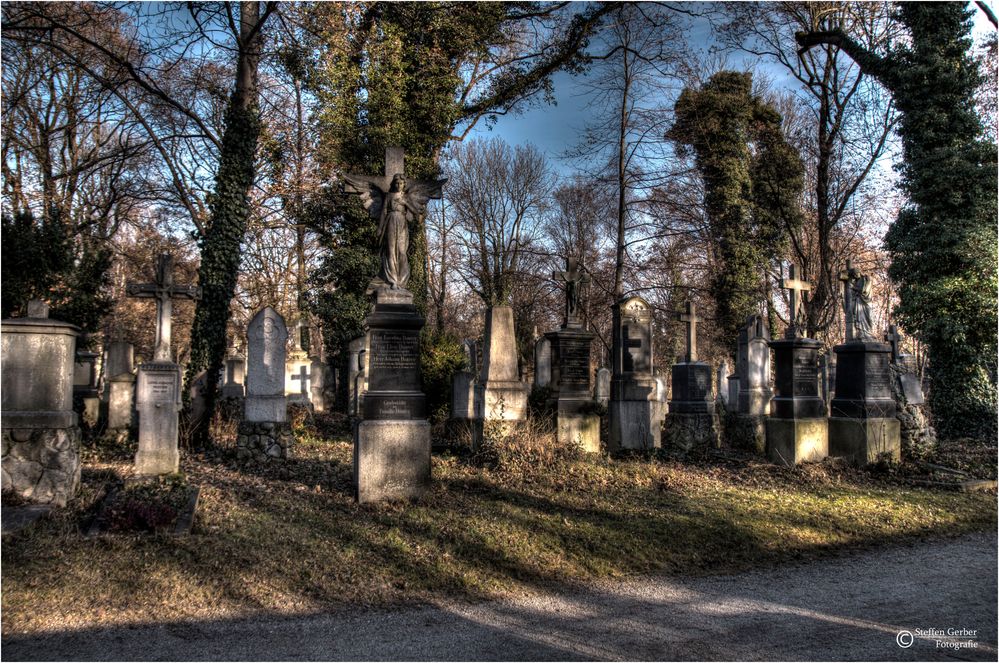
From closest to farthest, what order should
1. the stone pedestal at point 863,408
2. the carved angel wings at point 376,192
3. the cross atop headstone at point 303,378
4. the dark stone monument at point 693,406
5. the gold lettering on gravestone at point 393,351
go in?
the gold lettering on gravestone at point 393,351 < the carved angel wings at point 376,192 < the stone pedestal at point 863,408 < the dark stone monument at point 693,406 < the cross atop headstone at point 303,378

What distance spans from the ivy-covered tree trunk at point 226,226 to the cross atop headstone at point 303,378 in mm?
7426

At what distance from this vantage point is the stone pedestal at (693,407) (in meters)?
12.3

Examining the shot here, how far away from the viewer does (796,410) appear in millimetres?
10250

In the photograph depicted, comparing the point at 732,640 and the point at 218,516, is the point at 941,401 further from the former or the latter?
the point at 218,516

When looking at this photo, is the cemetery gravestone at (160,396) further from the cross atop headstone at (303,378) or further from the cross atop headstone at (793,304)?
the cross atop headstone at (303,378)

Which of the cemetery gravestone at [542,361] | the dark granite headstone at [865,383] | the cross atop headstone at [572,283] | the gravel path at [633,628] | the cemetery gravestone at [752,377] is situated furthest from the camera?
the cemetery gravestone at [542,361]

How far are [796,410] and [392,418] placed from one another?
22.1ft

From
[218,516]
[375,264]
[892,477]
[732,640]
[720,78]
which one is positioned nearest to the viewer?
[732,640]

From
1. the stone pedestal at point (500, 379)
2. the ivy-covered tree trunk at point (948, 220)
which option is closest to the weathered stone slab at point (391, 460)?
the stone pedestal at point (500, 379)

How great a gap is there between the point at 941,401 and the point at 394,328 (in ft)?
41.3

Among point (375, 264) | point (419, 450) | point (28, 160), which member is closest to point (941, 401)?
point (419, 450)

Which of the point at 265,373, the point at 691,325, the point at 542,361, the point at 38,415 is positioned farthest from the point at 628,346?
the point at 38,415

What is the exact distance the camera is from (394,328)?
7352 mm

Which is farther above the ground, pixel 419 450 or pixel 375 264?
pixel 375 264
